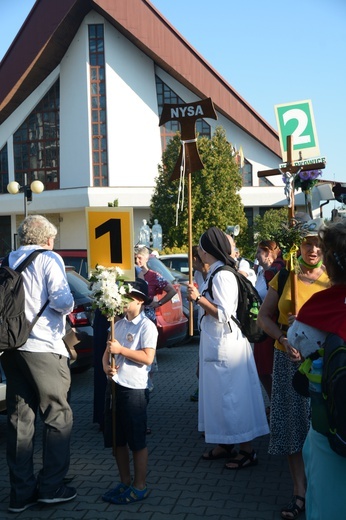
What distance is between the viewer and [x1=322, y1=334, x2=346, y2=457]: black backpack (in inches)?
104

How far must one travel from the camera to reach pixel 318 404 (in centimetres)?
286

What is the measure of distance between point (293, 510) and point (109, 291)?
189cm

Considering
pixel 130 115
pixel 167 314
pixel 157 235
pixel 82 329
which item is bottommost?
pixel 167 314

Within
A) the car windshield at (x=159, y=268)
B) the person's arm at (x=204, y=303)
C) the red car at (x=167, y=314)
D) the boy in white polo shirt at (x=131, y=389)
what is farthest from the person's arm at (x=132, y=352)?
the car windshield at (x=159, y=268)

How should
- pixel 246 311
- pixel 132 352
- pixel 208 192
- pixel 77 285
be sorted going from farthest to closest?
pixel 208 192, pixel 77 285, pixel 246 311, pixel 132 352

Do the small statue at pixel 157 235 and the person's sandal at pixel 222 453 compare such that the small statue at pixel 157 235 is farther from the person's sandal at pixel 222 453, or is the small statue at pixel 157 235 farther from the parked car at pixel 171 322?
the person's sandal at pixel 222 453

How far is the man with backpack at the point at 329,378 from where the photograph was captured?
8.80ft

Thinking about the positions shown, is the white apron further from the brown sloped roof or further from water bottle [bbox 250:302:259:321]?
the brown sloped roof

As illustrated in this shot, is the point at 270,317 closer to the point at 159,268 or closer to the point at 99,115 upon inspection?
the point at 159,268

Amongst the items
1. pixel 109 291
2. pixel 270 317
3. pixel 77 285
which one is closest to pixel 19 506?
pixel 109 291

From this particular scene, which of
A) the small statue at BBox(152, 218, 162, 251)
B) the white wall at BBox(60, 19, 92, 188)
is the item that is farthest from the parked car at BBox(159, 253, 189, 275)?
the white wall at BBox(60, 19, 92, 188)

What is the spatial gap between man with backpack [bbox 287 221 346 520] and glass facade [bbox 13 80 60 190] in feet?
155

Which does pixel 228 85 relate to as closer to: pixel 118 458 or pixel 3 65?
pixel 3 65

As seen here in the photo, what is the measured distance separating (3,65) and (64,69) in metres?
4.99
